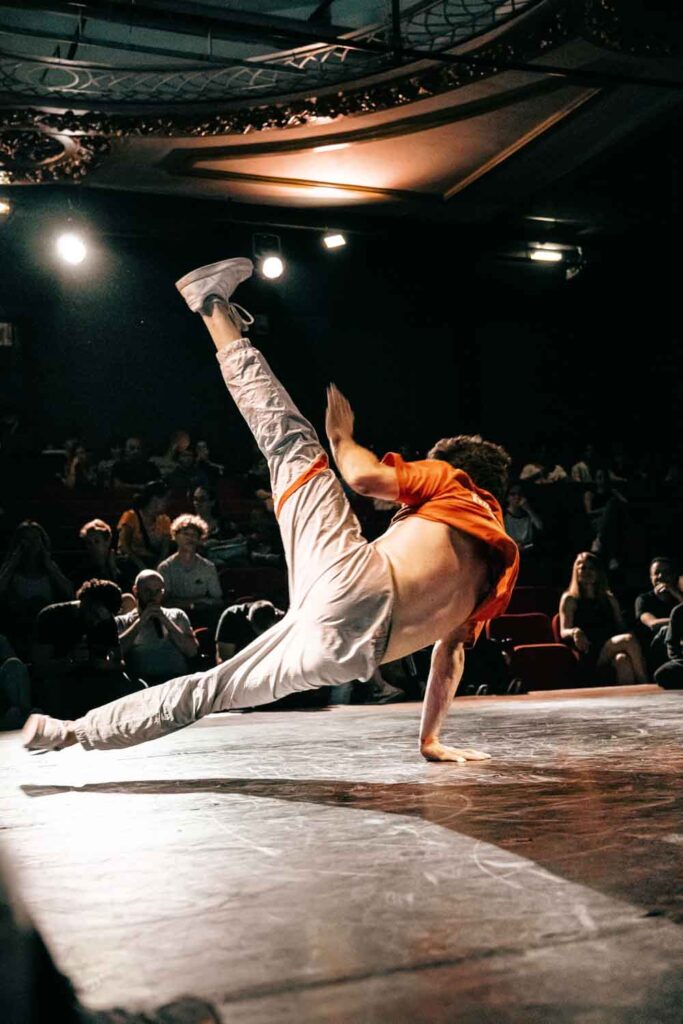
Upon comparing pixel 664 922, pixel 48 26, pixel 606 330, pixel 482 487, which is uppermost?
pixel 48 26

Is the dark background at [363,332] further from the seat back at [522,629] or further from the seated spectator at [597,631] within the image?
the seated spectator at [597,631]

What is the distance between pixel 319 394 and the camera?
13891 millimetres

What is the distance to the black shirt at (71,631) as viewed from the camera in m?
5.05

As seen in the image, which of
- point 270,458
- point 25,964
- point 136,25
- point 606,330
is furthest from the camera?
point 606,330

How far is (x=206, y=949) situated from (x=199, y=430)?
40.2 ft

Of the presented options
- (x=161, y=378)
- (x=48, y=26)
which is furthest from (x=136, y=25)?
(x=161, y=378)

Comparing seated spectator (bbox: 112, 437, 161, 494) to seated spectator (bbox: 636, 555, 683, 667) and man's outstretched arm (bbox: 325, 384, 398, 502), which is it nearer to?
seated spectator (bbox: 636, 555, 683, 667)

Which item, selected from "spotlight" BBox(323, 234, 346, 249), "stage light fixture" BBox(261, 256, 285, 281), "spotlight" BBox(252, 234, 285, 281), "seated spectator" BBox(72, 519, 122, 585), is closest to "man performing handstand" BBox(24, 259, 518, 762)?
"seated spectator" BBox(72, 519, 122, 585)

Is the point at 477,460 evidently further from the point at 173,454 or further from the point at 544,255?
the point at 544,255

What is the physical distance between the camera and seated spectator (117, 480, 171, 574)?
7.59 meters

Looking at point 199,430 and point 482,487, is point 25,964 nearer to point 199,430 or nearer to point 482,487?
point 482,487

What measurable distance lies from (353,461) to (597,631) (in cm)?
505

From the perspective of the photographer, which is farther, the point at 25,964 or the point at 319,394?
the point at 319,394

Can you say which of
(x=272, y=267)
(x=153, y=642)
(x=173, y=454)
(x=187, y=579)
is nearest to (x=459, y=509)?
(x=153, y=642)
